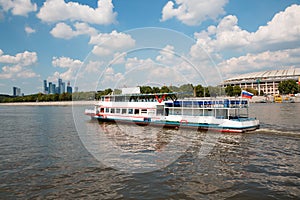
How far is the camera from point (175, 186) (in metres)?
14.0

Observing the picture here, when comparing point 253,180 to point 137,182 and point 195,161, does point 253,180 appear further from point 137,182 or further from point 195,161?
point 137,182

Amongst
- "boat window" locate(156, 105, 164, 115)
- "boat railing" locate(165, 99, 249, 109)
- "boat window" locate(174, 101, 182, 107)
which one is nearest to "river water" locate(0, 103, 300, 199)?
"boat railing" locate(165, 99, 249, 109)

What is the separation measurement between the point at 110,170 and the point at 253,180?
9.47 meters

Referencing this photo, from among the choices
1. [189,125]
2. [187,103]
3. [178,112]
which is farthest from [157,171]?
[178,112]

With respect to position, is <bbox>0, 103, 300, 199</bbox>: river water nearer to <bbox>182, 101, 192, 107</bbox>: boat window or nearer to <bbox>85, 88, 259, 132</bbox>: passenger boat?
<bbox>85, 88, 259, 132</bbox>: passenger boat

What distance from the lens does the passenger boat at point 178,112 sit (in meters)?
33.8

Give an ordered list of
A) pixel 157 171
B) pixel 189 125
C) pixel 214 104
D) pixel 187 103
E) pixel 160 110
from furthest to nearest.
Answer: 1. pixel 160 110
2. pixel 187 103
3. pixel 189 125
4. pixel 214 104
5. pixel 157 171

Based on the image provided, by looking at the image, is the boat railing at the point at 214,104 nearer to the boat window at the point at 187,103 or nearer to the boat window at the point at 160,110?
the boat window at the point at 187,103

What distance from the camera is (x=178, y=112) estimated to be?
39.8 m

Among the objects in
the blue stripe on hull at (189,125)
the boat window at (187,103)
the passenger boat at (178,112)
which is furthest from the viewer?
the boat window at (187,103)

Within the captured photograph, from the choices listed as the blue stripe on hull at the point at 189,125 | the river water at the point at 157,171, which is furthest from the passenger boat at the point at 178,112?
the river water at the point at 157,171

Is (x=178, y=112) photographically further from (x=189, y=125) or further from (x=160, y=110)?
(x=189, y=125)

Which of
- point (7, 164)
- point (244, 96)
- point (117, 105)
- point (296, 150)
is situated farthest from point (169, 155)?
point (117, 105)

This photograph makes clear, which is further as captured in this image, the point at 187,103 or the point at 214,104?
the point at 187,103
